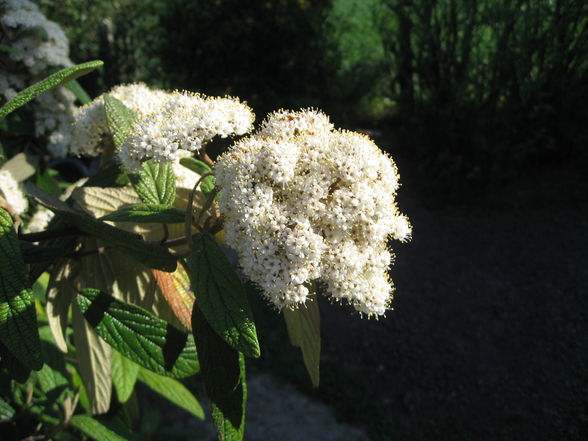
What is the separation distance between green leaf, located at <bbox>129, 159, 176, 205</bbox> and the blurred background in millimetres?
358

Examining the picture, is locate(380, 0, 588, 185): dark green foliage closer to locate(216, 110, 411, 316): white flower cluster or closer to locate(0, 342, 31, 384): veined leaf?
locate(216, 110, 411, 316): white flower cluster

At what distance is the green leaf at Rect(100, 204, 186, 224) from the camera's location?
979 millimetres

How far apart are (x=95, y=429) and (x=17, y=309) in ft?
1.90

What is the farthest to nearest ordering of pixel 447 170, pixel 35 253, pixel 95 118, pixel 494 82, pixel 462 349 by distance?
pixel 447 170 → pixel 494 82 → pixel 462 349 → pixel 95 118 → pixel 35 253

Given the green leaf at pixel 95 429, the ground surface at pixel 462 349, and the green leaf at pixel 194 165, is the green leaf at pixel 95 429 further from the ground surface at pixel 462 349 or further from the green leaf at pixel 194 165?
the ground surface at pixel 462 349

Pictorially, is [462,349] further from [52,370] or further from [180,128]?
[180,128]

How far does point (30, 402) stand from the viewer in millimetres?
1537

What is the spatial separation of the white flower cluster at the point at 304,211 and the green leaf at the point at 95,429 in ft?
2.23

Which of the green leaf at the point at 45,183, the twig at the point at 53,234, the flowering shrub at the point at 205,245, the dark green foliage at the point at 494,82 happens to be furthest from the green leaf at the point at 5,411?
the dark green foliage at the point at 494,82

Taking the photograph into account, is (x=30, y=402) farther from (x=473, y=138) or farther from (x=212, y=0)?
(x=212, y=0)

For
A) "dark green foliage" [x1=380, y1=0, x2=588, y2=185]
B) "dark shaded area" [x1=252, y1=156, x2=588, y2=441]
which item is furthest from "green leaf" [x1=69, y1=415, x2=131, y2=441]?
"dark green foliage" [x1=380, y1=0, x2=588, y2=185]

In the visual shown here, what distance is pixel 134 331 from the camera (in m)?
1.10

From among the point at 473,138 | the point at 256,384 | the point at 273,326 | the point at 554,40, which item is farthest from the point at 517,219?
the point at 256,384

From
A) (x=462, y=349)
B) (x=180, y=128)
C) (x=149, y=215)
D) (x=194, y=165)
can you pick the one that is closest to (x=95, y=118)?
(x=194, y=165)
